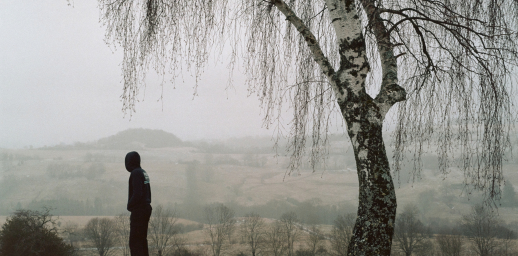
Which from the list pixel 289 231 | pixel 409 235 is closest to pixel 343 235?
pixel 409 235

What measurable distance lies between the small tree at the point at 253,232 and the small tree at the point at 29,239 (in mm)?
38792

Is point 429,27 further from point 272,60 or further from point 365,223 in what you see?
point 365,223

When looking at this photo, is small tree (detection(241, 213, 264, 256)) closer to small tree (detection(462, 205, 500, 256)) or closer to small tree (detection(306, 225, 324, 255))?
small tree (detection(306, 225, 324, 255))

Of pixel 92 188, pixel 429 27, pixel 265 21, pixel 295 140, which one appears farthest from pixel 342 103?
pixel 92 188

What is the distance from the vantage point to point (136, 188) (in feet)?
10.8

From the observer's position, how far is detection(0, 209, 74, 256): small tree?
63.9 ft

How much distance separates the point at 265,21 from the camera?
364 centimetres

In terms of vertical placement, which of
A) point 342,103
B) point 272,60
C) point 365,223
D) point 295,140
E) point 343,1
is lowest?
point 365,223

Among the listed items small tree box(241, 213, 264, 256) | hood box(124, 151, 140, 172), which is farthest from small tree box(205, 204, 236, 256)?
hood box(124, 151, 140, 172)

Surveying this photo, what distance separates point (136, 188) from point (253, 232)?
57.6 metres

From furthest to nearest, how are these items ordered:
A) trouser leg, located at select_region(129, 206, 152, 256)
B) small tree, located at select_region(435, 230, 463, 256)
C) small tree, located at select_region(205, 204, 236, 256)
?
small tree, located at select_region(205, 204, 236, 256) < small tree, located at select_region(435, 230, 463, 256) < trouser leg, located at select_region(129, 206, 152, 256)

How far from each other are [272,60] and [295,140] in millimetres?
1022

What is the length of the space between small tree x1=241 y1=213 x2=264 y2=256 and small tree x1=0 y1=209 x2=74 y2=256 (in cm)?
3879

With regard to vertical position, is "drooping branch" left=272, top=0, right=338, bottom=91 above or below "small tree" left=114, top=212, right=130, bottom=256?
above
